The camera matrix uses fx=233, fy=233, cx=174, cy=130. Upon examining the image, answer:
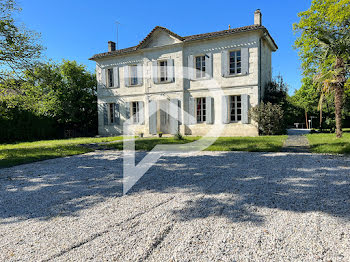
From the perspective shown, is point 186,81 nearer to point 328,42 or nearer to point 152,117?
point 152,117

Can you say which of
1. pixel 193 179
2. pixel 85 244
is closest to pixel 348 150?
pixel 193 179

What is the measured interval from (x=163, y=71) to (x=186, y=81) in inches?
72.8

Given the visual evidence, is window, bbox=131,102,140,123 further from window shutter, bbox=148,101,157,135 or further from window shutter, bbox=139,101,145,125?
window shutter, bbox=148,101,157,135

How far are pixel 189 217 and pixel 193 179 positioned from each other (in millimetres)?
1709

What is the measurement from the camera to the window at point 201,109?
1427 cm

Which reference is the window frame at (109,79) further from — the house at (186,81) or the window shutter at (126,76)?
the window shutter at (126,76)

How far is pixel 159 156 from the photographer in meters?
6.96

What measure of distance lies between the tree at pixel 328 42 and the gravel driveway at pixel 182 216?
21.4ft

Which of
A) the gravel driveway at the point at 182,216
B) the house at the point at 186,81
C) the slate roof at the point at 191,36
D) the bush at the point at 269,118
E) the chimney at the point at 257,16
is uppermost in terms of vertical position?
the chimney at the point at 257,16

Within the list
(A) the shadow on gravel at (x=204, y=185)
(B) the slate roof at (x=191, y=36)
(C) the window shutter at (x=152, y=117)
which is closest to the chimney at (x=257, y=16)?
(B) the slate roof at (x=191, y=36)

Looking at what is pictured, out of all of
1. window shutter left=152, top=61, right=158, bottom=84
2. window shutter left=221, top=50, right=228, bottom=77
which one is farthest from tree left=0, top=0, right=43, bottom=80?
window shutter left=221, top=50, right=228, bottom=77

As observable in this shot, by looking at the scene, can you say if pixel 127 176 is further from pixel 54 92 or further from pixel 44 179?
pixel 54 92

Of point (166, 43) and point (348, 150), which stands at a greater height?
point (166, 43)

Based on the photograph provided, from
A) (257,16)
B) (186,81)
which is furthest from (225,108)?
(257,16)
